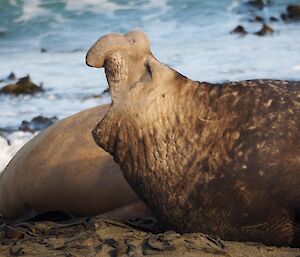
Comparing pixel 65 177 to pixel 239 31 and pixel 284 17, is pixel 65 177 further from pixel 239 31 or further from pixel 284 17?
pixel 284 17

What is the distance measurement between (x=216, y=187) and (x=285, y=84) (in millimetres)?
555

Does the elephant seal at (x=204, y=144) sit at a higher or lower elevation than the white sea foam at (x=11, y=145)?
higher

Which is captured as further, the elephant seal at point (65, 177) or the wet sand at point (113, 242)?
the elephant seal at point (65, 177)

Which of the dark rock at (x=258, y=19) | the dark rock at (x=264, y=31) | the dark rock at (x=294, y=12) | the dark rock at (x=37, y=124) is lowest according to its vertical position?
the dark rock at (x=37, y=124)

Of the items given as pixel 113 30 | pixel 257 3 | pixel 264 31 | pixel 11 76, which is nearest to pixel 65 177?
pixel 11 76

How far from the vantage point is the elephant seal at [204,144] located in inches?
138

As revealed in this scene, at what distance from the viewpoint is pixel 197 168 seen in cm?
358

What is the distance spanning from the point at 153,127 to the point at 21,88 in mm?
7286

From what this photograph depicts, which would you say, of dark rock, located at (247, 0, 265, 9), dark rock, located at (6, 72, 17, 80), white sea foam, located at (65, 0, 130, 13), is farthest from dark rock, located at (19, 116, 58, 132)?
dark rock, located at (247, 0, 265, 9)

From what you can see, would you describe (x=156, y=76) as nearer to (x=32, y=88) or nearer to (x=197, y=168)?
(x=197, y=168)

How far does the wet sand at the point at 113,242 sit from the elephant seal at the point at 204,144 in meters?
0.10

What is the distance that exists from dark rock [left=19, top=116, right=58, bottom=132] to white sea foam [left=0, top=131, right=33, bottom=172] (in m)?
0.29

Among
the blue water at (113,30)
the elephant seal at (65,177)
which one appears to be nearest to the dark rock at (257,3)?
the blue water at (113,30)

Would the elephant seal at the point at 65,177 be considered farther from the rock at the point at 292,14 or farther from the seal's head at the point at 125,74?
the rock at the point at 292,14
